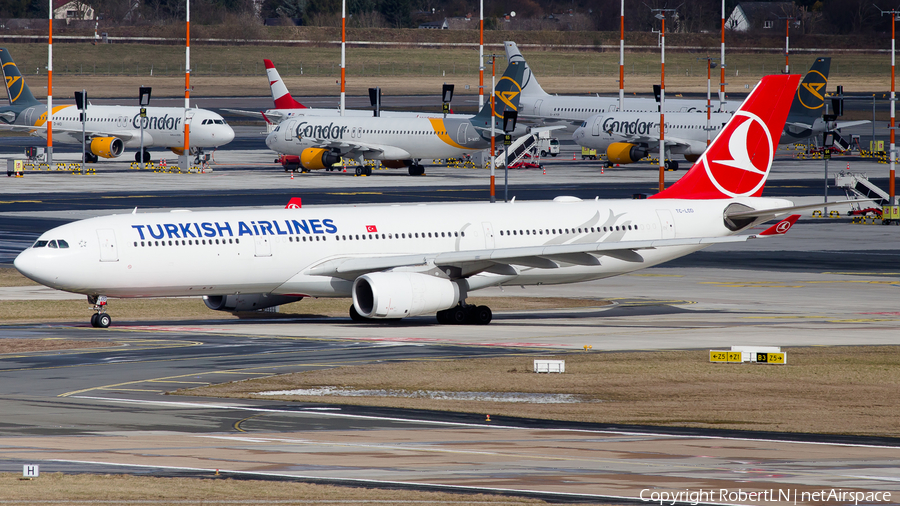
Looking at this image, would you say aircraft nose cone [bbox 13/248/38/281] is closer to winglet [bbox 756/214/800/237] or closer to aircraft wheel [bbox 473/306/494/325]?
aircraft wheel [bbox 473/306/494/325]

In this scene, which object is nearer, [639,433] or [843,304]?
[639,433]

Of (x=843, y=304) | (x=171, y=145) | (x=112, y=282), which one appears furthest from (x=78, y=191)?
(x=843, y=304)

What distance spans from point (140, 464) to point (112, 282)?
19380 millimetres

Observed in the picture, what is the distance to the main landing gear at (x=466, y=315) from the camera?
142 ft

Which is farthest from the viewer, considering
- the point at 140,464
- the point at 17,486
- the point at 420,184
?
the point at 420,184

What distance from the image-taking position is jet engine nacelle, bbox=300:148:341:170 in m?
105

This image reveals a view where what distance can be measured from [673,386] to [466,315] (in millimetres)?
14346

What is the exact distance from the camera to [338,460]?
21312mm

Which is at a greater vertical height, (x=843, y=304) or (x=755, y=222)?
(x=755, y=222)

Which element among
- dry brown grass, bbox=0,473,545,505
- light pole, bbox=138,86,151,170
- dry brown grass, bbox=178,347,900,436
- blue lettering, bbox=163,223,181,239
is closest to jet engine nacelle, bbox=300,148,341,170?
light pole, bbox=138,86,151,170

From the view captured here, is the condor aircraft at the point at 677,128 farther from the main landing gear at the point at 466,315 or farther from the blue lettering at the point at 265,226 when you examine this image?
the blue lettering at the point at 265,226

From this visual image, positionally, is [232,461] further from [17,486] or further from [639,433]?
[639,433]

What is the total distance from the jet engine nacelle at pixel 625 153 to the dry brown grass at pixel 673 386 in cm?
7730

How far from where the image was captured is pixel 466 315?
43.3m
